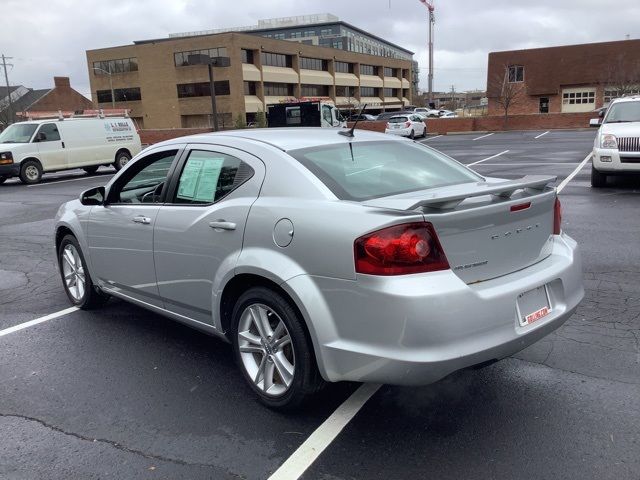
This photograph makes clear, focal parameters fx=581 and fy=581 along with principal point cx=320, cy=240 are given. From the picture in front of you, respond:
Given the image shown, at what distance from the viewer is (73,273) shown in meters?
5.52

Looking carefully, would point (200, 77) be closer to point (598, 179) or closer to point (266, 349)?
point (598, 179)

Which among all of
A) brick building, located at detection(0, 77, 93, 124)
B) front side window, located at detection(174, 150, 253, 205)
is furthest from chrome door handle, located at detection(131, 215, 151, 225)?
brick building, located at detection(0, 77, 93, 124)

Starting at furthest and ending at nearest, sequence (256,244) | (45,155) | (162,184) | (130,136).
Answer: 1. (130,136)
2. (45,155)
3. (162,184)
4. (256,244)

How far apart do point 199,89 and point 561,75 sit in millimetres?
37041

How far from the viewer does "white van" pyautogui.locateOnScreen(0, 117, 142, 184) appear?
19.1 m

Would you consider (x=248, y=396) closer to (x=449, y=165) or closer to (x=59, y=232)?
(x=449, y=165)

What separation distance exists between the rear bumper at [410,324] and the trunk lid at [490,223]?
0.35 ft

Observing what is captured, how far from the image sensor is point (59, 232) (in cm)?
561

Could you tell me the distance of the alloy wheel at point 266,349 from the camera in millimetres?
3330

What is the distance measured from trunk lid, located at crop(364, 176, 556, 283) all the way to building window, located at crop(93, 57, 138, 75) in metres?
70.8

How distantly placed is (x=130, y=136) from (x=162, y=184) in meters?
19.6

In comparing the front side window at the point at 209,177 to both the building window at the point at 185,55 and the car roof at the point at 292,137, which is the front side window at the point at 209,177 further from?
the building window at the point at 185,55

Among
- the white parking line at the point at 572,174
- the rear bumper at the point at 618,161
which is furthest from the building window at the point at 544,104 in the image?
the rear bumper at the point at 618,161

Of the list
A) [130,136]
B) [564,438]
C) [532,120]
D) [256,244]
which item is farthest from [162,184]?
[532,120]
